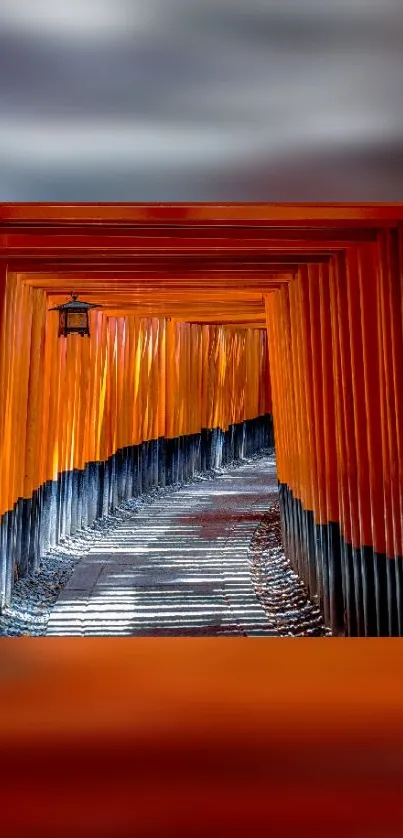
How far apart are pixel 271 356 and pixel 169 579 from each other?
2.95m

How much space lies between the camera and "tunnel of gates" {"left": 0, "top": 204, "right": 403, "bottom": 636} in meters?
3.99

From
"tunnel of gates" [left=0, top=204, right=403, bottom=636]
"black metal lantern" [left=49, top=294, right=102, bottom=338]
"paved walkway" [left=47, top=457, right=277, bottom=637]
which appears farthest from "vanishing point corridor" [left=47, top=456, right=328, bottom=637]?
"black metal lantern" [left=49, top=294, right=102, bottom=338]

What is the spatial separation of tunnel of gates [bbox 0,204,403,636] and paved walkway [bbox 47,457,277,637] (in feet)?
1.80

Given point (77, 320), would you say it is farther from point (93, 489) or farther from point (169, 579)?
point (93, 489)

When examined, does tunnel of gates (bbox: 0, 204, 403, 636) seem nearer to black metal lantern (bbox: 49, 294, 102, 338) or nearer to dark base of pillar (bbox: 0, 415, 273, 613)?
dark base of pillar (bbox: 0, 415, 273, 613)

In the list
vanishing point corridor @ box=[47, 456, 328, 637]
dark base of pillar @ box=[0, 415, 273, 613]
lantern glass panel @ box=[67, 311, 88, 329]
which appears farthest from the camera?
dark base of pillar @ box=[0, 415, 273, 613]

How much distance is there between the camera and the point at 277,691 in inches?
29.3

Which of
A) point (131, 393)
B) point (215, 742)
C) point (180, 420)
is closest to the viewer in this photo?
point (215, 742)

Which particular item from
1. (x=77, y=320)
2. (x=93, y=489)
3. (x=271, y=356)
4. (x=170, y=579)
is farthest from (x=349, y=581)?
(x=93, y=489)

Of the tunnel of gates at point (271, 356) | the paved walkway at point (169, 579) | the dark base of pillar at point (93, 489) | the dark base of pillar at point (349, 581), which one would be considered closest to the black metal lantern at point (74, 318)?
the tunnel of gates at point (271, 356)

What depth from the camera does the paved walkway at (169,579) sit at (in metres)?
5.36
